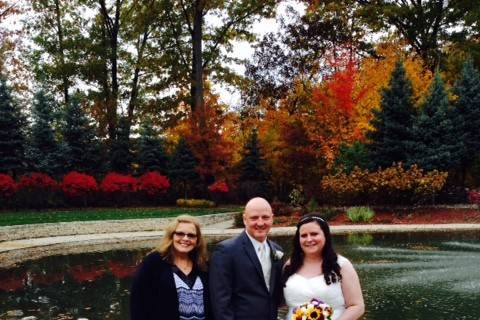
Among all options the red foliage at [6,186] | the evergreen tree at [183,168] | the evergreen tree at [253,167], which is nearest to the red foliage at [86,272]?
the red foliage at [6,186]

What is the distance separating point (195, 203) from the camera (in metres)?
28.5

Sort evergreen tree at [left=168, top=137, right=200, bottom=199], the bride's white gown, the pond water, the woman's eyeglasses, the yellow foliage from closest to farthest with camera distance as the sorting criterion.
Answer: the bride's white gown
the woman's eyeglasses
the pond water
the yellow foliage
evergreen tree at [left=168, top=137, right=200, bottom=199]

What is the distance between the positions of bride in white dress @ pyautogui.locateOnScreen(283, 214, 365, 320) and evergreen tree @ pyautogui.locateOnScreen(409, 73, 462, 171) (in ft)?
70.0

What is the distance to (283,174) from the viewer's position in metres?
29.8

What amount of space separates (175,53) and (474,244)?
24226 millimetres

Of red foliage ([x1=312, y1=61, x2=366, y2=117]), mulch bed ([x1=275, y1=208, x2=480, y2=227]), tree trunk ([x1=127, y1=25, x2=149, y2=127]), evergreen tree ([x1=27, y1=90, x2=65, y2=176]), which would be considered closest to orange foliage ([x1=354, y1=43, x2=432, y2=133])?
red foliage ([x1=312, y1=61, x2=366, y2=117])

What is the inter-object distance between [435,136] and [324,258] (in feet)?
74.1

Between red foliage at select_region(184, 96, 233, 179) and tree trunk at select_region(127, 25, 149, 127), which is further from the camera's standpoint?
tree trunk at select_region(127, 25, 149, 127)

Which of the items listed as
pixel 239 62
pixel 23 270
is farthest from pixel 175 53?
pixel 23 270

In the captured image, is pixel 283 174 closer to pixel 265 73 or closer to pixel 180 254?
pixel 265 73

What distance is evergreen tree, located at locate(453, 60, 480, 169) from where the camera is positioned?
2584 cm

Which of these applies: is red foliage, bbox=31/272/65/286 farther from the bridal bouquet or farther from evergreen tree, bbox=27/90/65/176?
evergreen tree, bbox=27/90/65/176

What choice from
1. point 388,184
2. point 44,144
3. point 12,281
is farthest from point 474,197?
point 44,144

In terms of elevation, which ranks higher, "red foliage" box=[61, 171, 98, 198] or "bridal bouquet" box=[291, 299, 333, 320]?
"red foliage" box=[61, 171, 98, 198]
